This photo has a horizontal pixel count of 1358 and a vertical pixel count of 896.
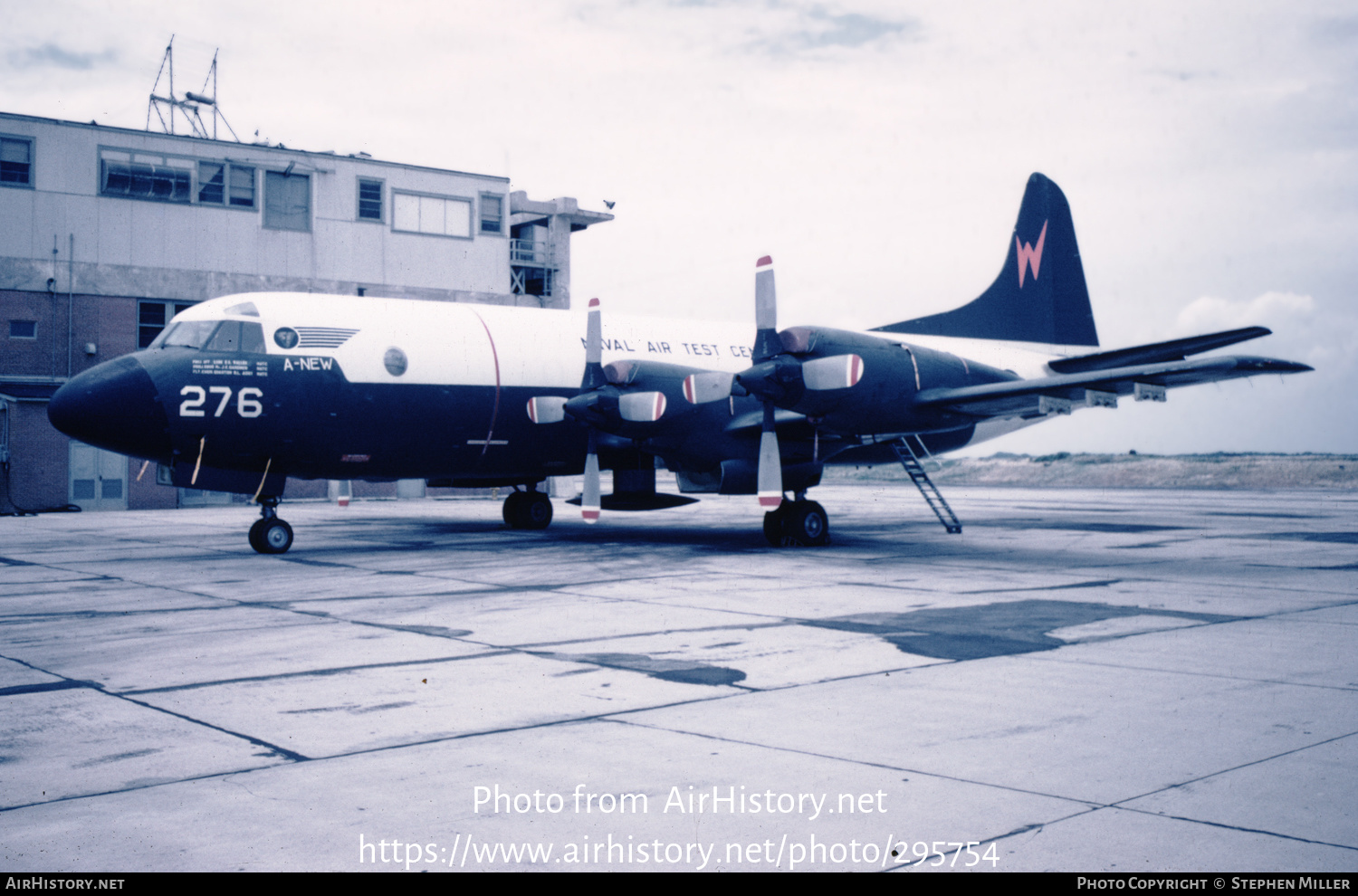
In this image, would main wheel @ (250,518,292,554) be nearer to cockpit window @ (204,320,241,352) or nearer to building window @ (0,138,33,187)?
cockpit window @ (204,320,241,352)

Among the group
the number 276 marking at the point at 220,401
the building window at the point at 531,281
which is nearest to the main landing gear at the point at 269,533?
the number 276 marking at the point at 220,401

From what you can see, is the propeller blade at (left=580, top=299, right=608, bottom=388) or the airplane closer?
the airplane

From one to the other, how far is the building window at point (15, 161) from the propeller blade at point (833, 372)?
2569 centimetres

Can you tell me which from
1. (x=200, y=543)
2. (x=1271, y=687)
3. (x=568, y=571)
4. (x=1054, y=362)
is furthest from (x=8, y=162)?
(x=1271, y=687)

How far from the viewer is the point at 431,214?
3638 cm

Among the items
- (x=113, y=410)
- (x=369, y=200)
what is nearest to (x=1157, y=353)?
(x=113, y=410)

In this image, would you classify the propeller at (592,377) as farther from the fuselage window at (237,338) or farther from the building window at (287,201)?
the building window at (287,201)

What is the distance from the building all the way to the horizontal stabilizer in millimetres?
22588

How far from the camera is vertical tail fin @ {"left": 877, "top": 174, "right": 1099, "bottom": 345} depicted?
76.0ft

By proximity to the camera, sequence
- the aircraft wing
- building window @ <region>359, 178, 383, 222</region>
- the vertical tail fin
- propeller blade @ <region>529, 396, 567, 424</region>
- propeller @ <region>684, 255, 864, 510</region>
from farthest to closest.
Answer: building window @ <region>359, 178, 383, 222</region> < the vertical tail fin < propeller blade @ <region>529, 396, 567, 424</region> < propeller @ <region>684, 255, 864, 510</region> < the aircraft wing

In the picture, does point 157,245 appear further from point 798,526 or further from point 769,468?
point 769,468

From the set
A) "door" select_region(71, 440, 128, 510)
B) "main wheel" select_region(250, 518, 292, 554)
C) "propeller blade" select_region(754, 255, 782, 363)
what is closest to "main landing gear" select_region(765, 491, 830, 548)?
"propeller blade" select_region(754, 255, 782, 363)

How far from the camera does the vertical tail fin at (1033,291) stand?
23.2 metres

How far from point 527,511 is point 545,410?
14.0 ft
